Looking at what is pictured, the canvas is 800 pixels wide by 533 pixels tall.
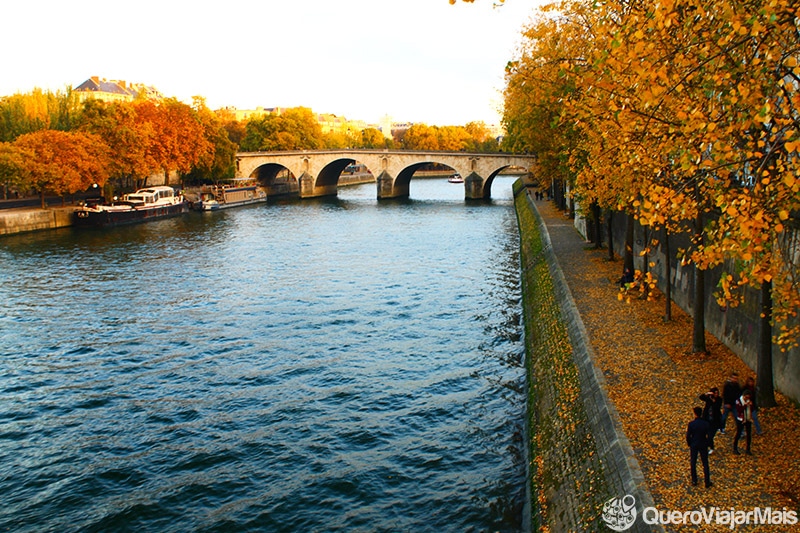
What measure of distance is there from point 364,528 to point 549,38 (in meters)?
27.9

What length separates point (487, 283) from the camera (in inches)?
1601

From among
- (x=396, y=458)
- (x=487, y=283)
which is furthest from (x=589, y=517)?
(x=487, y=283)

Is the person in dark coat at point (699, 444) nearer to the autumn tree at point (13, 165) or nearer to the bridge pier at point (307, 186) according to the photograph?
the autumn tree at point (13, 165)

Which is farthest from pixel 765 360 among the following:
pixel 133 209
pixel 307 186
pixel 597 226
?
pixel 307 186

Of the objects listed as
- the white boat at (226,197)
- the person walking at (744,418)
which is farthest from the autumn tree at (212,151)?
the person walking at (744,418)

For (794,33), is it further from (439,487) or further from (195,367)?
(195,367)

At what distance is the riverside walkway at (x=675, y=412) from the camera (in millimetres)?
11727

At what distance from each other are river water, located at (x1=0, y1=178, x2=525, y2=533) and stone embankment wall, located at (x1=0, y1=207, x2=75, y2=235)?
57.0 feet

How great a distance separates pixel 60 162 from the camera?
67.1 metres

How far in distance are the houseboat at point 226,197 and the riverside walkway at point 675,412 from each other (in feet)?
226

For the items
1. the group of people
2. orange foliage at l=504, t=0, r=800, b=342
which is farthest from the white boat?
the group of people

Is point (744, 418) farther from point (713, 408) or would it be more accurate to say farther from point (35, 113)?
point (35, 113)

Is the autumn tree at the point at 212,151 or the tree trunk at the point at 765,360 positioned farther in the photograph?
the autumn tree at the point at 212,151

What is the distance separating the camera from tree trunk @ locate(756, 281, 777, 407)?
47.4 ft
